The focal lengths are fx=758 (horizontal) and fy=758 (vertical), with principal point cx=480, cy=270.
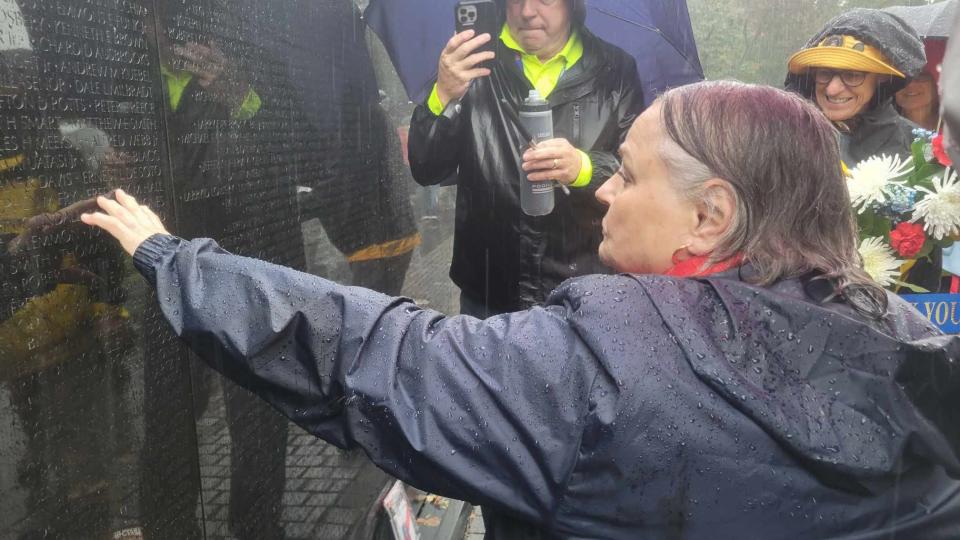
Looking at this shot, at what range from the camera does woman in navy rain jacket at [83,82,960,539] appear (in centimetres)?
115

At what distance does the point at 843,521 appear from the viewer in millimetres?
1195

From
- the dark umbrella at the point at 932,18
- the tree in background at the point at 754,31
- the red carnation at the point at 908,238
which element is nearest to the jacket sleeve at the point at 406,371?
the red carnation at the point at 908,238

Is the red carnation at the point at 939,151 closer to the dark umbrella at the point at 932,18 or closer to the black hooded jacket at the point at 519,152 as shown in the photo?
the dark umbrella at the point at 932,18

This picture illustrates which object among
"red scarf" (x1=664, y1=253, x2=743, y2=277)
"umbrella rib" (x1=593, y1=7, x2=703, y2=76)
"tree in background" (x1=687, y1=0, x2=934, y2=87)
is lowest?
"red scarf" (x1=664, y1=253, x2=743, y2=277)

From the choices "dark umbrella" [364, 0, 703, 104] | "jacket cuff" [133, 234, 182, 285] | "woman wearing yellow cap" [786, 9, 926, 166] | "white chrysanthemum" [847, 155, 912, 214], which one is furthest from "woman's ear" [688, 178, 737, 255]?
"woman wearing yellow cap" [786, 9, 926, 166]

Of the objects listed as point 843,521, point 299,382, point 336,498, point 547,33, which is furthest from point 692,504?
point 547,33

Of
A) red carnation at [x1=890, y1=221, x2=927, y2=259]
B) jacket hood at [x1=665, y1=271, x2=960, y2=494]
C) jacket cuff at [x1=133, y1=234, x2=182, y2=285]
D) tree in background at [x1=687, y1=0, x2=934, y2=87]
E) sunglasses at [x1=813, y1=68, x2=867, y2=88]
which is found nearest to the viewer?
jacket hood at [x1=665, y1=271, x2=960, y2=494]

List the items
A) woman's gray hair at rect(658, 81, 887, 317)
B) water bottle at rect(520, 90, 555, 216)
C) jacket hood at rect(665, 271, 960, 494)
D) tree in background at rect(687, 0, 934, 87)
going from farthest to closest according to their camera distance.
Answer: tree in background at rect(687, 0, 934, 87) → water bottle at rect(520, 90, 555, 216) → woman's gray hair at rect(658, 81, 887, 317) → jacket hood at rect(665, 271, 960, 494)

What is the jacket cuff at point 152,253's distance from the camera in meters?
1.47

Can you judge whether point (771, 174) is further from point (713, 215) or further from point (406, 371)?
point (406, 371)

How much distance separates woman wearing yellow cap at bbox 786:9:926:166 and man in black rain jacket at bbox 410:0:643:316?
2.74ft

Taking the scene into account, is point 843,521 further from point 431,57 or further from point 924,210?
point 431,57

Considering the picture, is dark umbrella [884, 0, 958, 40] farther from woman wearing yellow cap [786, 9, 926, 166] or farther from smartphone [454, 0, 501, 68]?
smartphone [454, 0, 501, 68]

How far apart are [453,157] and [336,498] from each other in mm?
1557
